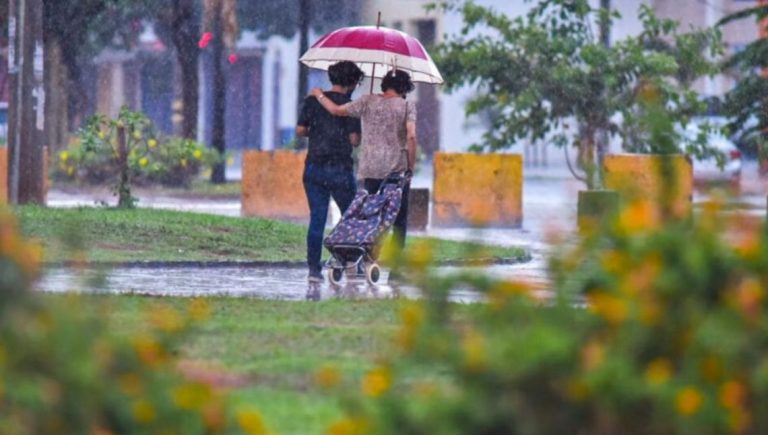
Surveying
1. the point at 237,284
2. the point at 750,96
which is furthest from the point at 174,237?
the point at 750,96

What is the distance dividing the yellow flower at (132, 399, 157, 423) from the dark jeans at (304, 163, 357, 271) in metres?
9.03

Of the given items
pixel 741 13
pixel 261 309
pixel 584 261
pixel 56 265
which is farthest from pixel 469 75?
pixel 584 261

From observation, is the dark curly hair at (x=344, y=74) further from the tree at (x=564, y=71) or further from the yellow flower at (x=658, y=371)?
the tree at (x=564, y=71)

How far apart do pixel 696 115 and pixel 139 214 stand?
878 centimetres

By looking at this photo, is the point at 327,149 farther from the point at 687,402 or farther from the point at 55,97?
the point at 55,97

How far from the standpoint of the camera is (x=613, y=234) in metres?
4.41

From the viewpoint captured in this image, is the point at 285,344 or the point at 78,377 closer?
the point at 78,377

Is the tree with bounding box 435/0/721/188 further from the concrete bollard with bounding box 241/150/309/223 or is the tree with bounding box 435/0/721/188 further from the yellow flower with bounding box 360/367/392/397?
the yellow flower with bounding box 360/367/392/397

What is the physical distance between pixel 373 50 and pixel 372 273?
201 cm

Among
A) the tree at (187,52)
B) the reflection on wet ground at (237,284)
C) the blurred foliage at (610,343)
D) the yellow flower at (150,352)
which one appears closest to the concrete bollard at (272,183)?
the reflection on wet ground at (237,284)

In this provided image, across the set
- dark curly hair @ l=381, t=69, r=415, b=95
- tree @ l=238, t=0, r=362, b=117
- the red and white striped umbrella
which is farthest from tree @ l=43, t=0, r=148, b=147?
dark curly hair @ l=381, t=69, r=415, b=95

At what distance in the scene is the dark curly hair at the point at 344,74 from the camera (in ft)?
42.4

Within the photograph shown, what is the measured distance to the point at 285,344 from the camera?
850 cm

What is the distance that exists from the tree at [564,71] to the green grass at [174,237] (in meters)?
6.63
